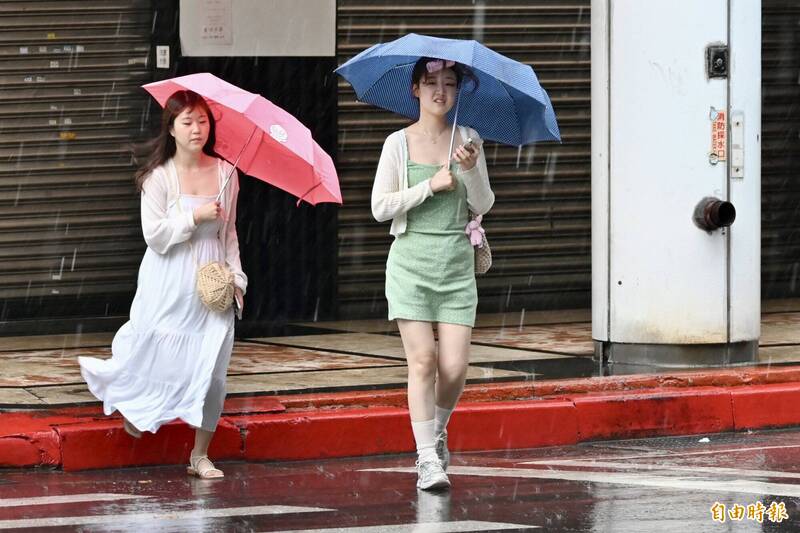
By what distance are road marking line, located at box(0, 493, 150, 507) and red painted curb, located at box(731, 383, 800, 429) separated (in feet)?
13.2

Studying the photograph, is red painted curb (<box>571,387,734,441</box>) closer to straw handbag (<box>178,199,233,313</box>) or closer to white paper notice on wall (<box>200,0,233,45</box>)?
straw handbag (<box>178,199,233,313</box>)

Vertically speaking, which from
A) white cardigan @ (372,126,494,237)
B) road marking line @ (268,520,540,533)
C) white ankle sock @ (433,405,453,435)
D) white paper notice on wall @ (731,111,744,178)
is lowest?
road marking line @ (268,520,540,533)

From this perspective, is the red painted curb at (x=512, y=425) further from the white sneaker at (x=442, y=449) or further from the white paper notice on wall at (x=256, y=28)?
the white paper notice on wall at (x=256, y=28)

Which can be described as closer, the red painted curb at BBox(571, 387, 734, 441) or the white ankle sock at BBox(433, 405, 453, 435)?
the white ankle sock at BBox(433, 405, 453, 435)

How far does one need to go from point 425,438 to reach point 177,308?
1461 millimetres

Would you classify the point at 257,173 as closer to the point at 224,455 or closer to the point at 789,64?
the point at 224,455

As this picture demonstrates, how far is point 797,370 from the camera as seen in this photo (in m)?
10.6

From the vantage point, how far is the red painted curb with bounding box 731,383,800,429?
1005 cm

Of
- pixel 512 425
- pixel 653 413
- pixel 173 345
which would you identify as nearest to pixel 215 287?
pixel 173 345

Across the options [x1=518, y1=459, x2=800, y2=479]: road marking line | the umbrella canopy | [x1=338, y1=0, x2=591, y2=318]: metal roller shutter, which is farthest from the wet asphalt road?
[x1=338, y1=0, x2=591, y2=318]: metal roller shutter

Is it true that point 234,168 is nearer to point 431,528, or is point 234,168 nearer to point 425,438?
point 425,438

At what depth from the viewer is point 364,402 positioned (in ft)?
30.7

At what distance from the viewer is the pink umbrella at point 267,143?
803cm

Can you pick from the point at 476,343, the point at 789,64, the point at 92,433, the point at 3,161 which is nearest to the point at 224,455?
the point at 92,433
